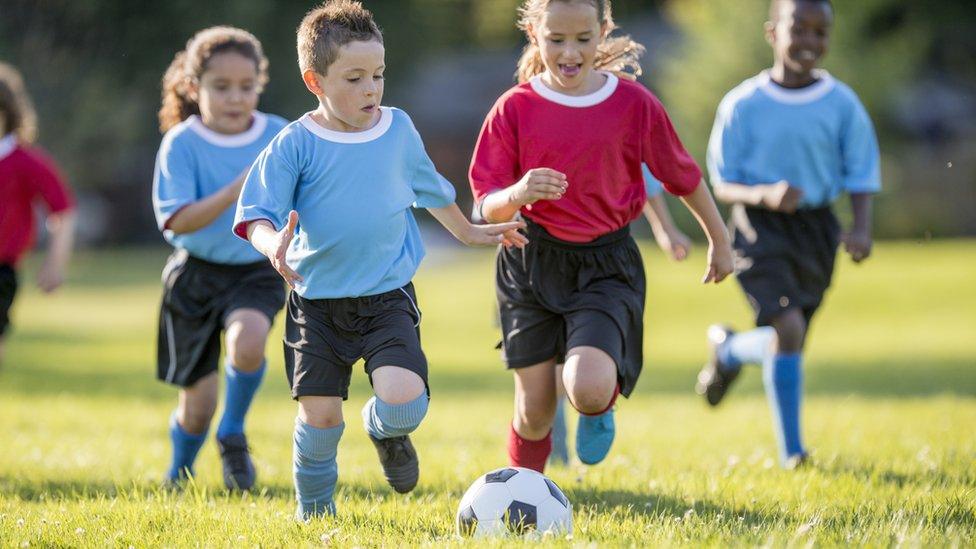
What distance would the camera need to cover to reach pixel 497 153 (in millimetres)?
Answer: 5102

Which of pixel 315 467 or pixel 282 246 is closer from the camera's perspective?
pixel 282 246

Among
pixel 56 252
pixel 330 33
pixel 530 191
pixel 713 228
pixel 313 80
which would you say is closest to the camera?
pixel 530 191

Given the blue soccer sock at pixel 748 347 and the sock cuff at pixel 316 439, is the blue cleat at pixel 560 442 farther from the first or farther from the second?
the sock cuff at pixel 316 439

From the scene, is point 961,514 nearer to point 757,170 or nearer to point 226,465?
point 757,170

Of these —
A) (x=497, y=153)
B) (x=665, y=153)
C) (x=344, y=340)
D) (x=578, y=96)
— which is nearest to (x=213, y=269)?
(x=344, y=340)

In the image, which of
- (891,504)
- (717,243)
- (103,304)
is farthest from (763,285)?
(103,304)

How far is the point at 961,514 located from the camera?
15.3 feet

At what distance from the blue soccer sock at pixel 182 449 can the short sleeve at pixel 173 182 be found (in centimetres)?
104

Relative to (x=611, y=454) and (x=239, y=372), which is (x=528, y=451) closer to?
(x=239, y=372)

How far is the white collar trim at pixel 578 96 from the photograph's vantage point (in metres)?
5.07

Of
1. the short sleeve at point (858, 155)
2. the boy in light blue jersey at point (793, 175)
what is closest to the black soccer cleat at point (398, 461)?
the boy in light blue jersey at point (793, 175)

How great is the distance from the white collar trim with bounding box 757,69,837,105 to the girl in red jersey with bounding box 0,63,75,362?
4.09 metres

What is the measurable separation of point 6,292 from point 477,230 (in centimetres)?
364

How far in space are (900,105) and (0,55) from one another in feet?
86.6
